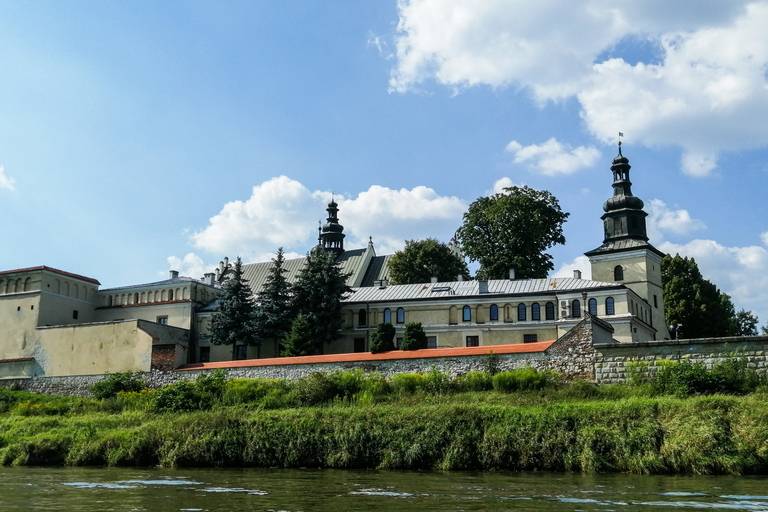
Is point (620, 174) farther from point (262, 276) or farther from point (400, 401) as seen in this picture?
point (400, 401)

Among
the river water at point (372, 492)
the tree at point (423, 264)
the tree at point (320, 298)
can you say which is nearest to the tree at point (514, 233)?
the tree at point (423, 264)

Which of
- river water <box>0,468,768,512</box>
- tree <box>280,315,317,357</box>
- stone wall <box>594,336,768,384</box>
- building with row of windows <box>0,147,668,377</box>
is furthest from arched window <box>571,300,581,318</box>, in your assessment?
river water <box>0,468,768,512</box>

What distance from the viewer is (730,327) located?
5722 cm

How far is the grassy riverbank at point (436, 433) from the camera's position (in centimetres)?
1886

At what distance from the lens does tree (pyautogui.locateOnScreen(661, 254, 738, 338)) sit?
53.4m

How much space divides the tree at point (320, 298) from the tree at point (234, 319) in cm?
297

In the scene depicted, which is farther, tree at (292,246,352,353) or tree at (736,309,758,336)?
tree at (736,309,758,336)

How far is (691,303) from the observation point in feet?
177

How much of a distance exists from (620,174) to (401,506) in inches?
1908

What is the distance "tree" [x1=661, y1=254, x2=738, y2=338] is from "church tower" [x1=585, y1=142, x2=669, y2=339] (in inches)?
37.8

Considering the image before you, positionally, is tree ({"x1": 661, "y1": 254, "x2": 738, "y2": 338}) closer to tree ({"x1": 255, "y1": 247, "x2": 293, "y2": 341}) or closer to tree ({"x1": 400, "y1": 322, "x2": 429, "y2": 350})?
tree ({"x1": 400, "y1": 322, "x2": 429, "y2": 350})

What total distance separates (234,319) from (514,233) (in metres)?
21.7

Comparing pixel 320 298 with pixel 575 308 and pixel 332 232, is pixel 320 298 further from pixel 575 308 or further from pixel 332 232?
pixel 332 232

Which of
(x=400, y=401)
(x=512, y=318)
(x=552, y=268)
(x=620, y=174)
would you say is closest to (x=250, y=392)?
(x=400, y=401)
